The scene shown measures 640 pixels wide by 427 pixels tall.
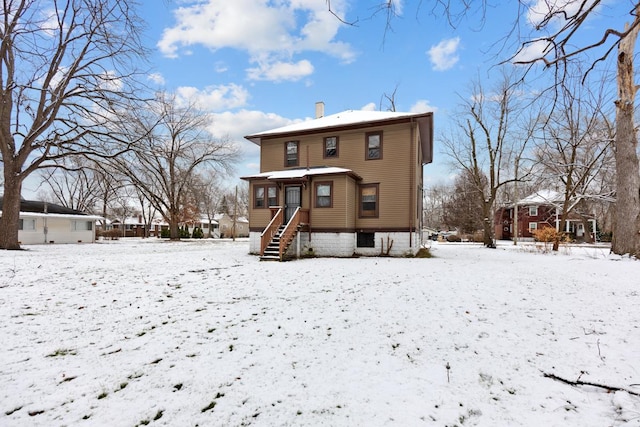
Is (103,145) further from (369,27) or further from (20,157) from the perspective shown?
(369,27)

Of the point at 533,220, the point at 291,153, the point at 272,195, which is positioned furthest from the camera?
the point at 533,220

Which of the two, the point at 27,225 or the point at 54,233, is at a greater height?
the point at 27,225

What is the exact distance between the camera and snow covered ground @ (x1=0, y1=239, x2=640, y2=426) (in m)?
3.23

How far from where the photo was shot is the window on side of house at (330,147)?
1642cm

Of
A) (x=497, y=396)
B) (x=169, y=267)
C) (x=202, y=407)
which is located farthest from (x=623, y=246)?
(x=169, y=267)

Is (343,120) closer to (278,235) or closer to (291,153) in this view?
(291,153)

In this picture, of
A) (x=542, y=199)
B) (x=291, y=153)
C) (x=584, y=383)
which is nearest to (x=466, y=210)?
(x=542, y=199)

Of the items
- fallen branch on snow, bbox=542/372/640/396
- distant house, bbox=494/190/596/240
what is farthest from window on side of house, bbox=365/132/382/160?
distant house, bbox=494/190/596/240

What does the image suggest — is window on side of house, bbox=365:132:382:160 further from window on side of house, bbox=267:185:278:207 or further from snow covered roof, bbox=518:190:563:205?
snow covered roof, bbox=518:190:563:205

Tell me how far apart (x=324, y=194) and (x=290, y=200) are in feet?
6.25

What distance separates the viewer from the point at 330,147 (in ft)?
54.3

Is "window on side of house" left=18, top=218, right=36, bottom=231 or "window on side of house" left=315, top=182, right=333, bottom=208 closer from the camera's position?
"window on side of house" left=315, top=182, right=333, bottom=208

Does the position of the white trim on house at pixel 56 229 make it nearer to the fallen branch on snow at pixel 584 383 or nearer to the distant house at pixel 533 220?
the fallen branch on snow at pixel 584 383

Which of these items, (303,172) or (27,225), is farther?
(27,225)
